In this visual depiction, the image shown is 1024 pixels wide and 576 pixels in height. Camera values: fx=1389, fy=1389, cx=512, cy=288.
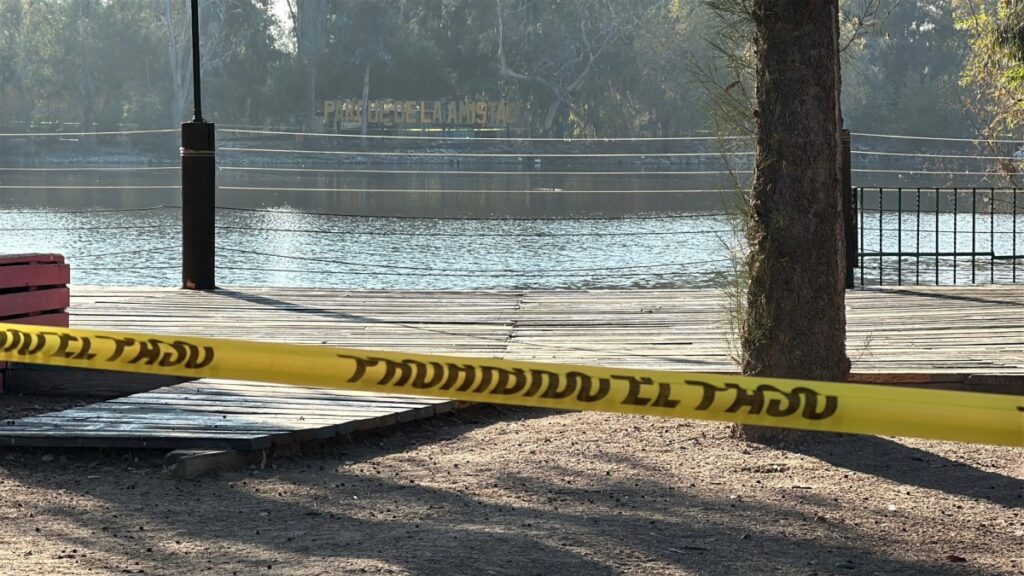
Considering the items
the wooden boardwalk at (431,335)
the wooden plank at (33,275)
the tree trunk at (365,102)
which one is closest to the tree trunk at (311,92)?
the tree trunk at (365,102)

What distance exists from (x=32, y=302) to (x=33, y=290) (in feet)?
0.27

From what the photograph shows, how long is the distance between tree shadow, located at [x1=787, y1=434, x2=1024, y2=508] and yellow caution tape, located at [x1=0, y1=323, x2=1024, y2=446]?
72.1 inches

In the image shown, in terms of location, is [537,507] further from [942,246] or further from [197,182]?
[942,246]

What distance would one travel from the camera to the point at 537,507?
4.57 meters

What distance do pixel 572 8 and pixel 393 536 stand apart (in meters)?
57.3

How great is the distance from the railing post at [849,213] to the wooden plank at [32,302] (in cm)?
485

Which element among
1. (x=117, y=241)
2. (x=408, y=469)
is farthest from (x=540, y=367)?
(x=117, y=241)

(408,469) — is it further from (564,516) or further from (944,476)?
(944,476)

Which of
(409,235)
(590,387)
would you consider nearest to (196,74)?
(590,387)

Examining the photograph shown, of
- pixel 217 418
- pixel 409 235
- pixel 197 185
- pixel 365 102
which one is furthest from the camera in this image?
pixel 365 102

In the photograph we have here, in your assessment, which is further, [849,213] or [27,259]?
[849,213]

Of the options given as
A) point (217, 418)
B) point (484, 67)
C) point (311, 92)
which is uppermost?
point (484, 67)

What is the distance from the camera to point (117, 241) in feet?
77.0

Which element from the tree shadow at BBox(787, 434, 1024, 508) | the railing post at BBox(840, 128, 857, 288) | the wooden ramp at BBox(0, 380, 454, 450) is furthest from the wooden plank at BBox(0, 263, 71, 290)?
the railing post at BBox(840, 128, 857, 288)
